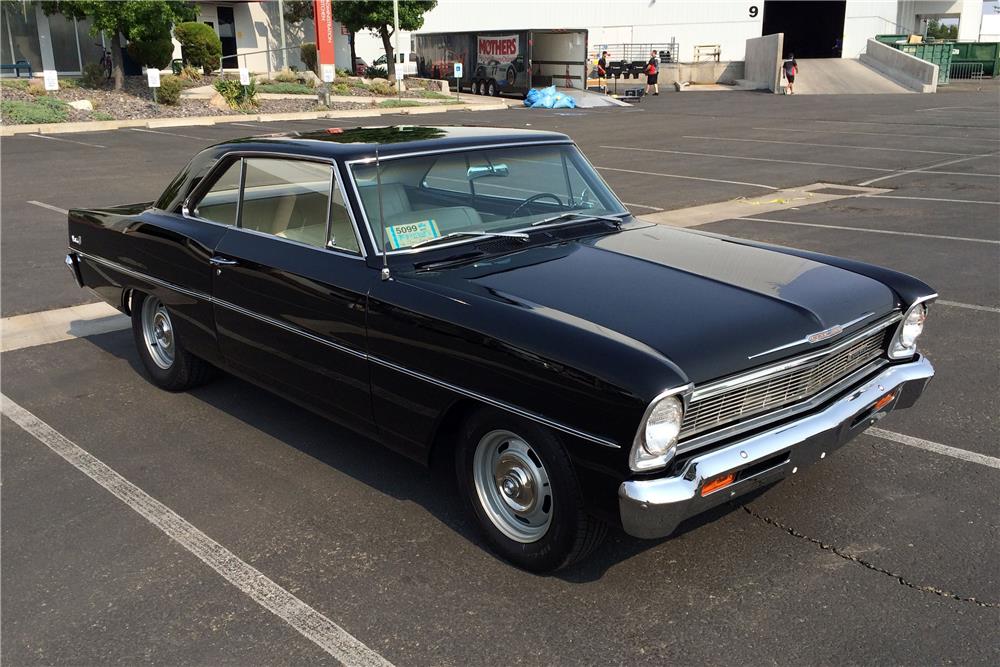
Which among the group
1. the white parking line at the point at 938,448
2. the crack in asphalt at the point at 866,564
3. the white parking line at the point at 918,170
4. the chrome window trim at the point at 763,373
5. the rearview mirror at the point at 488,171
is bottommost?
the crack in asphalt at the point at 866,564

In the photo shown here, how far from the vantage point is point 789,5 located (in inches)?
2462

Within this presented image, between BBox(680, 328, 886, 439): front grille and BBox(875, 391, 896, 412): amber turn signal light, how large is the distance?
0.57 ft

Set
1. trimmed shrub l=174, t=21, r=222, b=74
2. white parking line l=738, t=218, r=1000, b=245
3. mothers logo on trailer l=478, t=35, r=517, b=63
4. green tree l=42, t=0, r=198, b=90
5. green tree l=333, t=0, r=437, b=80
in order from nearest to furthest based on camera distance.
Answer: white parking line l=738, t=218, r=1000, b=245
green tree l=42, t=0, r=198, b=90
trimmed shrub l=174, t=21, r=222, b=74
mothers logo on trailer l=478, t=35, r=517, b=63
green tree l=333, t=0, r=437, b=80

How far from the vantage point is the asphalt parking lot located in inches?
127

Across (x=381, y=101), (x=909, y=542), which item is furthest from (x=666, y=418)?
(x=381, y=101)

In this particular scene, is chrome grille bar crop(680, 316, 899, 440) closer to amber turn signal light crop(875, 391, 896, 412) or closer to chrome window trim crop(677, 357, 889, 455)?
chrome window trim crop(677, 357, 889, 455)

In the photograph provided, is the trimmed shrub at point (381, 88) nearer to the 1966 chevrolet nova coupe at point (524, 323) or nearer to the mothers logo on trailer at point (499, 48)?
the mothers logo on trailer at point (499, 48)

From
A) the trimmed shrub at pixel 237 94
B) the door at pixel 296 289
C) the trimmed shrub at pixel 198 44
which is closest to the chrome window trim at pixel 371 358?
the door at pixel 296 289

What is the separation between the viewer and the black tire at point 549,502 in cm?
336

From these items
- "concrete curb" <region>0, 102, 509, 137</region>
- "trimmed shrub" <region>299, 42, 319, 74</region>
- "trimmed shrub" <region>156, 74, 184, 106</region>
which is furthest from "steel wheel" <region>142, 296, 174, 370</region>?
"trimmed shrub" <region>299, 42, 319, 74</region>

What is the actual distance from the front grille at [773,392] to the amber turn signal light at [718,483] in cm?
19

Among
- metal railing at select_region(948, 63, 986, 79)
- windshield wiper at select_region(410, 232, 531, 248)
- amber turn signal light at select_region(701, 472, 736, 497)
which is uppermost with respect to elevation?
metal railing at select_region(948, 63, 986, 79)

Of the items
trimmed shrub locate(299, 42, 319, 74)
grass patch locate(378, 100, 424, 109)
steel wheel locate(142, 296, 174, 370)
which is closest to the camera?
steel wheel locate(142, 296, 174, 370)

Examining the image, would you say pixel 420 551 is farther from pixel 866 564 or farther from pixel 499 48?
pixel 499 48
